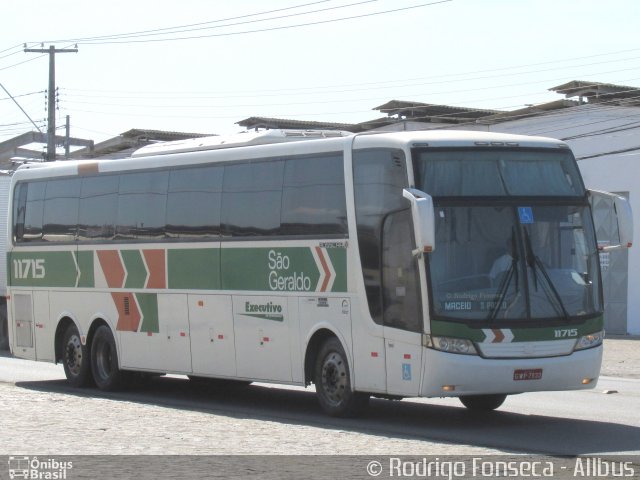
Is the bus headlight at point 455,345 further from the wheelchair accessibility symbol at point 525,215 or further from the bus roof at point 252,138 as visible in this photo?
the bus roof at point 252,138

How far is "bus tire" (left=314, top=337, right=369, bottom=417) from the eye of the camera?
598 inches

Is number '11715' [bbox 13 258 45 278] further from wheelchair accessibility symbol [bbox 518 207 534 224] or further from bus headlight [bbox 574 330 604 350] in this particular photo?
bus headlight [bbox 574 330 604 350]

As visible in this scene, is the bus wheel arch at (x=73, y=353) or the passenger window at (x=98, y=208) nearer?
the passenger window at (x=98, y=208)

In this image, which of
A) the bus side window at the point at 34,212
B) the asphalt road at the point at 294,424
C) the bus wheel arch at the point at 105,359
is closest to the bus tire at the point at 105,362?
the bus wheel arch at the point at 105,359

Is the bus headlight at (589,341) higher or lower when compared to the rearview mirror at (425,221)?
lower

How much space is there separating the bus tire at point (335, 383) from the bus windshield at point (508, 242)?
5.92 feet

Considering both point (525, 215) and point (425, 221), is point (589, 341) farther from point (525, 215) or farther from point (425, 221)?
point (425, 221)

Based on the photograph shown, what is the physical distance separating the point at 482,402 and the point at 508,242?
9.01 feet

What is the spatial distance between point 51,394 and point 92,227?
122 inches

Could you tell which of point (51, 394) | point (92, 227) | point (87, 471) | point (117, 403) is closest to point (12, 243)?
point (92, 227)

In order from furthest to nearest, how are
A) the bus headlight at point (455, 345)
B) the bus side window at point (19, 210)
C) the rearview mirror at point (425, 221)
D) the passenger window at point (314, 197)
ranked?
the bus side window at point (19, 210)
the passenger window at point (314, 197)
the bus headlight at point (455, 345)
the rearview mirror at point (425, 221)

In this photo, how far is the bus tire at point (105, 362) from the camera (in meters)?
20.1

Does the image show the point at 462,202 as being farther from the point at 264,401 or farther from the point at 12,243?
the point at 12,243

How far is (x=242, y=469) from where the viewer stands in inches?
417
